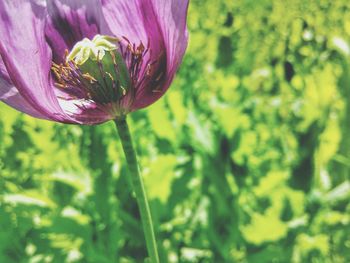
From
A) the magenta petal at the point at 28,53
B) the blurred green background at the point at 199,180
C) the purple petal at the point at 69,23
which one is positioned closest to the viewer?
the magenta petal at the point at 28,53

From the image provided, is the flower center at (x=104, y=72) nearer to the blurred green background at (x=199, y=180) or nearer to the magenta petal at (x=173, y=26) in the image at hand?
the magenta petal at (x=173, y=26)

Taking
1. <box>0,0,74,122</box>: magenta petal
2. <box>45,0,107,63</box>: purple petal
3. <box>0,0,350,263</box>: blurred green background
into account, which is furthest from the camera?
<box>0,0,350,263</box>: blurred green background

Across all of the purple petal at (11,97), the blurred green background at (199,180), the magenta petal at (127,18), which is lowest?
the blurred green background at (199,180)

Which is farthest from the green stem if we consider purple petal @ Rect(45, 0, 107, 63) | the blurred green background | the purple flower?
the blurred green background

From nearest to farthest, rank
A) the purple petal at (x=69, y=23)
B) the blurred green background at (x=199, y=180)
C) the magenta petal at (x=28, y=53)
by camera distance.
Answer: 1. the magenta petal at (x=28, y=53)
2. the purple petal at (x=69, y=23)
3. the blurred green background at (x=199, y=180)

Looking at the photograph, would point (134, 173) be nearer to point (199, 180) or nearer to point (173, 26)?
point (173, 26)

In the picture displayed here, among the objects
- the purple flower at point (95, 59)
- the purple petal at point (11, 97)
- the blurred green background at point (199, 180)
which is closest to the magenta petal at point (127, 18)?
the purple flower at point (95, 59)

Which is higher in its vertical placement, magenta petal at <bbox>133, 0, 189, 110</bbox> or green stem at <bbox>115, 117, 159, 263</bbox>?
magenta petal at <bbox>133, 0, 189, 110</bbox>

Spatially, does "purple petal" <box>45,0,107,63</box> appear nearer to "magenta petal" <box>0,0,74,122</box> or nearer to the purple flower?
the purple flower

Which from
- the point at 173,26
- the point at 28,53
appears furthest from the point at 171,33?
the point at 28,53
